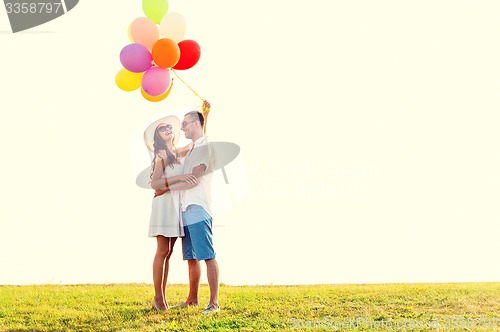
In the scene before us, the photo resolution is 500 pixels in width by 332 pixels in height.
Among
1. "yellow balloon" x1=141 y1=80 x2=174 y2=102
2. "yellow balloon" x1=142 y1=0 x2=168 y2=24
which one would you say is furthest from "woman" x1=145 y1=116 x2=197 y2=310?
"yellow balloon" x1=142 y1=0 x2=168 y2=24

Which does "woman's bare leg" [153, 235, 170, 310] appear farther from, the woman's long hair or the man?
the woman's long hair

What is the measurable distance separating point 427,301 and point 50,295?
3.36 metres

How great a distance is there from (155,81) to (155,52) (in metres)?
0.22

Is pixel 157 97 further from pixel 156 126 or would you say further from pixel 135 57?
pixel 135 57

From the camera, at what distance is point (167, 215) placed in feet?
18.4

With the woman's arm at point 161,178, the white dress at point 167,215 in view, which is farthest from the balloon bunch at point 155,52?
the white dress at point 167,215

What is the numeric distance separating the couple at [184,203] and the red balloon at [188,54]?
404 mm

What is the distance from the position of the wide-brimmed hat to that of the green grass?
1344mm

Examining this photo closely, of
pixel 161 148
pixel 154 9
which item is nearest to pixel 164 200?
pixel 161 148

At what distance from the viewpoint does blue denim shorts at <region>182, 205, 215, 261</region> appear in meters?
5.55

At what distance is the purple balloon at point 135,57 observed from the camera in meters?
5.55

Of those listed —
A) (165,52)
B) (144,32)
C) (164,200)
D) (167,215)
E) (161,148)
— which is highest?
(144,32)

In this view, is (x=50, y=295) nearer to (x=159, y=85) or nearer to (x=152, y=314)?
(x=152, y=314)

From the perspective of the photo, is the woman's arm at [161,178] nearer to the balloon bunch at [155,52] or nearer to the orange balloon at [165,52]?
the balloon bunch at [155,52]
